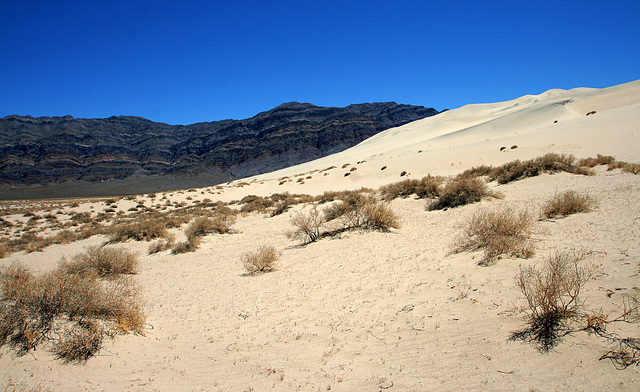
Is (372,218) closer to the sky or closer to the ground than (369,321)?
closer to the sky

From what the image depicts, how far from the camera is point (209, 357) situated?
374 centimetres

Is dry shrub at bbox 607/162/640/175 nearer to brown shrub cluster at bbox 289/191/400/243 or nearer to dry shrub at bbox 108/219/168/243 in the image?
brown shrub cluster at bbox 289/191/400/243

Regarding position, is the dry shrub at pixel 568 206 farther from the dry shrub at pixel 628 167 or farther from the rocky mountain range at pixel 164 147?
the rocky mountain range at pixel 164 147

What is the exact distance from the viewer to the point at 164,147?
11306 cm

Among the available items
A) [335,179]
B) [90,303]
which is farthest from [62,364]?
[335,179]

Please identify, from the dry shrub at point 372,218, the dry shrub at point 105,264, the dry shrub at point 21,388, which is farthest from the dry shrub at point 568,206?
the dry shrub at point 105,264

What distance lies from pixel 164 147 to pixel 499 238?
406ft

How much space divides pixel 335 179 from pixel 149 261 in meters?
20.2

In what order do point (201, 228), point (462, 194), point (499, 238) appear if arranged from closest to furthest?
point (499, 238) < point (462, 194) < point (201, 228)

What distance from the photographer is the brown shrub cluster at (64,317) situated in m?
3.64

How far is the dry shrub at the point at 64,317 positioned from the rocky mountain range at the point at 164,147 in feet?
240

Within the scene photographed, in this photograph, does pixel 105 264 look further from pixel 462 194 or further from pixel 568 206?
pixel 568 206

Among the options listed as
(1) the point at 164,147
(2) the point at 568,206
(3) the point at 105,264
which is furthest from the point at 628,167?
(1) the point at 164,147

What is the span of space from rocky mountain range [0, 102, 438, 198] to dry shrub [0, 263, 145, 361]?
7314 cm
